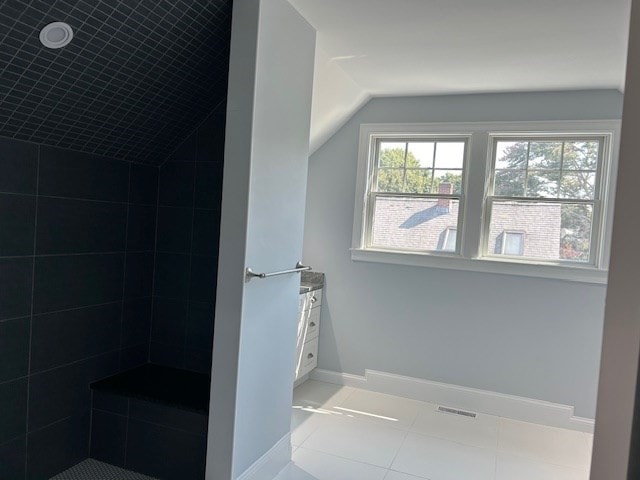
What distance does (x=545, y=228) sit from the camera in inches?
134

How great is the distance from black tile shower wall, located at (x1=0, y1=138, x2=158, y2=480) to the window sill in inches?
65.8

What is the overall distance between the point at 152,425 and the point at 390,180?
2.36 metres

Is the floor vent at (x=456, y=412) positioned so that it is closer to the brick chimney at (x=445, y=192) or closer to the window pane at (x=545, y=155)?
the brick chimney at (x=445, y=192)

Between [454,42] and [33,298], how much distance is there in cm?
234

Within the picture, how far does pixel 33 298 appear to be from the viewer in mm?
2150

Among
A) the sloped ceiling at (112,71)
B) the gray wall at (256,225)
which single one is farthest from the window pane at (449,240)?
the sloped ceiling at (112,71)

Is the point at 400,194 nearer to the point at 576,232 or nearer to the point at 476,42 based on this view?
the point at 576,232

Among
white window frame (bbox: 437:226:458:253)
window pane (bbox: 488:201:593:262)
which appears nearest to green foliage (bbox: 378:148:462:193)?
white window frame (bbox: 437:226:458:253)

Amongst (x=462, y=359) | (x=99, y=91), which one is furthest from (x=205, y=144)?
(x=462, y=359)

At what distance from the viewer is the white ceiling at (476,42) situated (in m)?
2.20

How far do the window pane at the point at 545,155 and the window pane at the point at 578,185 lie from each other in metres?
0.11

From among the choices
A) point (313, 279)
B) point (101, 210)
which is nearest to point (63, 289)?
point (101, 210)

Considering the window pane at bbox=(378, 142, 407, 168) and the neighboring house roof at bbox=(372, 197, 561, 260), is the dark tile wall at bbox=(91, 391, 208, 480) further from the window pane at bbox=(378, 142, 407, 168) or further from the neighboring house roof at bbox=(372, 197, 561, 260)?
the window pane at bbox=(378, 142, 407, 168)

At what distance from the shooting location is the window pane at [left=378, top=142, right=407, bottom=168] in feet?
12.4
